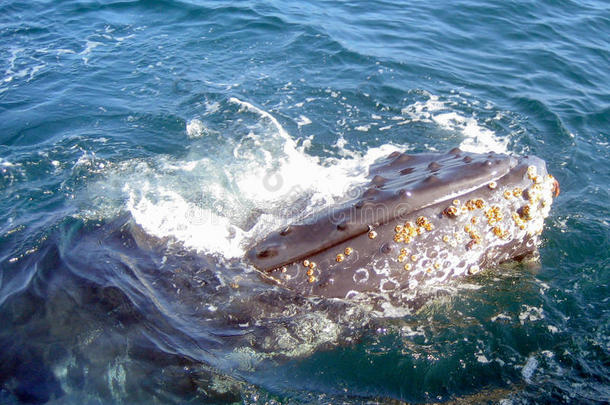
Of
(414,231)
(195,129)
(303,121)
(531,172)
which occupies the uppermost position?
(531,172)

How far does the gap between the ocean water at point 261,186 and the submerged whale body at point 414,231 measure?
0.32m

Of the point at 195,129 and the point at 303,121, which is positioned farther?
the point at 303,121

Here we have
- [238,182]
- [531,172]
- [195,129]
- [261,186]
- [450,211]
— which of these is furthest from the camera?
[195,129]

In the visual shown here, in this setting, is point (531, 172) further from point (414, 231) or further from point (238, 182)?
point (238, 182)

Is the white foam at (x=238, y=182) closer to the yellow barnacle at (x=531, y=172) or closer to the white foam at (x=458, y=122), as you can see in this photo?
the white foam at (x=458, y=122)

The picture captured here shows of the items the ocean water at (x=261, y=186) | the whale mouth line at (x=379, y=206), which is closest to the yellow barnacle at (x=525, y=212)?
the whale mouth line at (x=379, y=206)

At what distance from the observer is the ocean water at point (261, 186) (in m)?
5.01

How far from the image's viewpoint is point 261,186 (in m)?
8.52

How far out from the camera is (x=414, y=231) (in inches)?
200

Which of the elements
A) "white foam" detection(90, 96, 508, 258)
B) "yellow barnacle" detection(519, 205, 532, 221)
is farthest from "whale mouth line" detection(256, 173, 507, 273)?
"white foam" detection(90, 96, 508, 258)

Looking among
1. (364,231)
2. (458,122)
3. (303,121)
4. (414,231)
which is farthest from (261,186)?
(458,122)

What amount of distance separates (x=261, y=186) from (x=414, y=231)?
13.0 ft

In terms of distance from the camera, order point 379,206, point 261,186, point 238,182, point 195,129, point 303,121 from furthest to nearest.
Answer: point 303,121 → point 195,129 → point 238,182 → point 261,186 → point 379,206

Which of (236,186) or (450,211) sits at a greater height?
(450,211)
